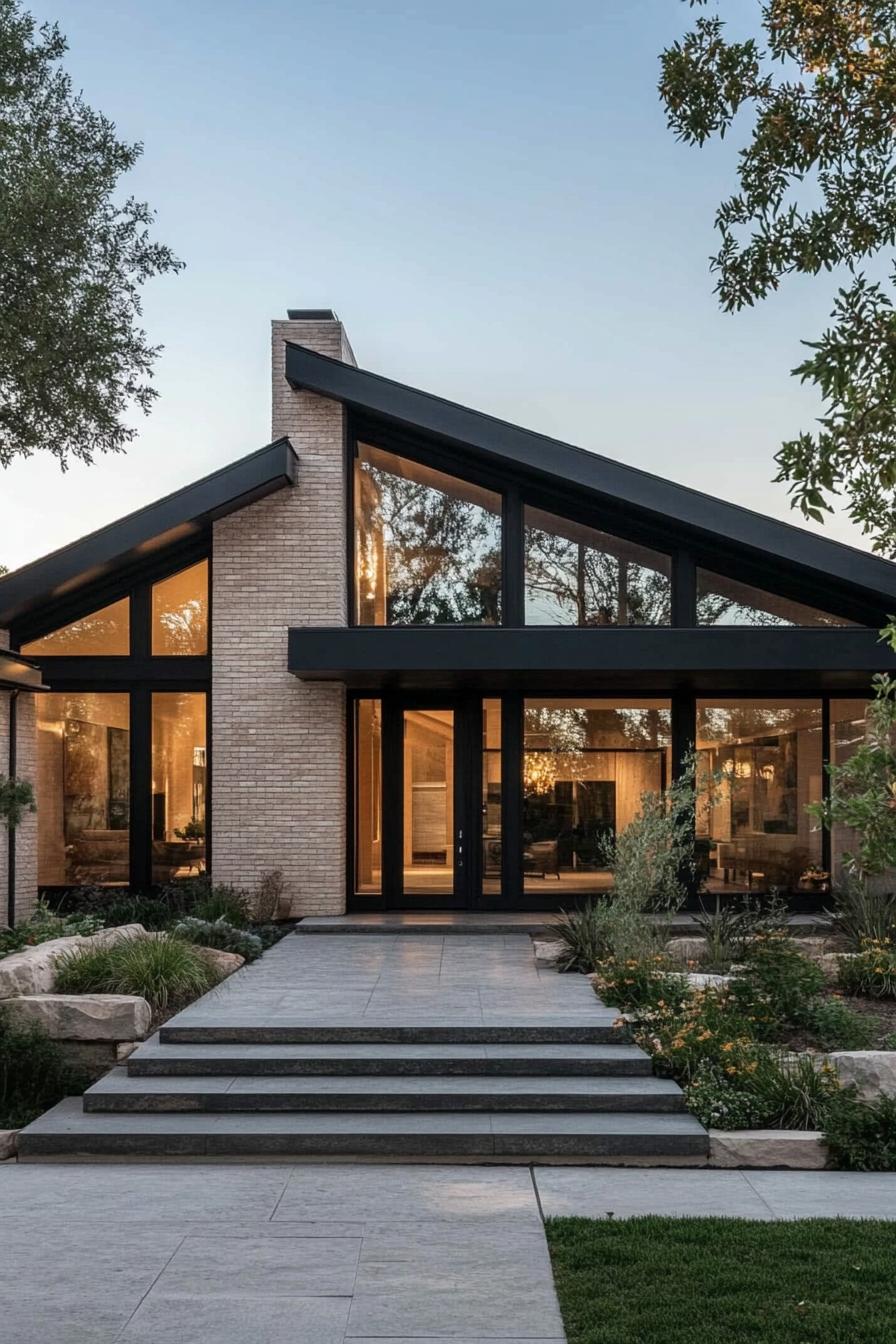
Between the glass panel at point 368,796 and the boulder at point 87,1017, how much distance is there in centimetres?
690

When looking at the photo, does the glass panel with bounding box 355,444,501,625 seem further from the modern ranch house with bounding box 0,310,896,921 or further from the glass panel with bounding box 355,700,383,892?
the glass panel with bounding box 355,700,383,892

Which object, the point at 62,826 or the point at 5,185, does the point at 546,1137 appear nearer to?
the point at 62,826

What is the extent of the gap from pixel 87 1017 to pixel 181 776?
694cm

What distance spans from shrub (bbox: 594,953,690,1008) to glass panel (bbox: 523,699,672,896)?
18.5 ft

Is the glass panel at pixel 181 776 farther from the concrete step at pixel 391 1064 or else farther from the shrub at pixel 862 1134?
the shrub at pixel 862 1134

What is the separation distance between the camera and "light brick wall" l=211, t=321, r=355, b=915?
48.6ft

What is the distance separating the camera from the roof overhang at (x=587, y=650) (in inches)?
538

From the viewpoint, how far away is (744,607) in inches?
588

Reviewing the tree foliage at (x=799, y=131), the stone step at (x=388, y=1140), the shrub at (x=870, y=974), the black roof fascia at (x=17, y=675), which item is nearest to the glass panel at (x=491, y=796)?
the black roof fascia at (x=17, y=675)

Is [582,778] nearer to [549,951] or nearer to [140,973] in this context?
[549,951]

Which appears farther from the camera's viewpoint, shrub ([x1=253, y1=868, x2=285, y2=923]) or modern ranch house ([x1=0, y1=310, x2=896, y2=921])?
modern ranch house ([x1=0, y1=310, x2=896, y2=921])

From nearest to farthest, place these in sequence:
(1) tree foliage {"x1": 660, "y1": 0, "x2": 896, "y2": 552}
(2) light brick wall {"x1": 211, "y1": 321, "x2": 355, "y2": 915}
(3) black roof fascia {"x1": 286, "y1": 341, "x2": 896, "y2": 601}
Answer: (1) tree foliage {"x1": 660, "y1": 0, "x2": 896, "y2": 552} < (3) black roof fascia {"x1": 286, "y1": 341, "x2": 896, "y2": 601} < (2) light brick wall {"x1": 211, "y1": 321, "x2": 355, "y2": 915}

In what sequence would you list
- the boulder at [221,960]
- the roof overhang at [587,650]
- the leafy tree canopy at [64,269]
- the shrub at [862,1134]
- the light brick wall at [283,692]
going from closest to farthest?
the shrub at [862,1134] → the boulder at [221,960] → the roof overhang at [587,650] → the light brick wall at [283,692] → the leafy tree canopy at [64,269]

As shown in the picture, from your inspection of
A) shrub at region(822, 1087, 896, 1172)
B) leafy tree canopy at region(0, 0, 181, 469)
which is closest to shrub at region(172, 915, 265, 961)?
shrub at region(822, 1087, 896, 1172)
